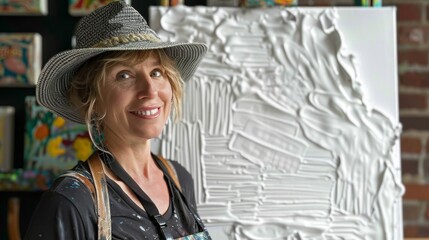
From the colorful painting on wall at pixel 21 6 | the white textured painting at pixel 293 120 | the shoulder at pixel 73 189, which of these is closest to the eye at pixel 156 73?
the shoulder at pixel 73 189

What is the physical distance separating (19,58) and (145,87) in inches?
32.3

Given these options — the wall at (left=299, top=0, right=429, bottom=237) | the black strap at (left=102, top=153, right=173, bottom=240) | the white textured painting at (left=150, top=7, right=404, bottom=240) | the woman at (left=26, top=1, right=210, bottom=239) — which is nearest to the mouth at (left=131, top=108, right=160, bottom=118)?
the woman at (left=26, top=1, right=210, bottom=239)

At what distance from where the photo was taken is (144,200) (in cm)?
128

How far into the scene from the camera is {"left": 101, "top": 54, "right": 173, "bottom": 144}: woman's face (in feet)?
4.17

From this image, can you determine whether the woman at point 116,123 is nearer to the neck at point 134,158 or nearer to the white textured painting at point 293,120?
the neck at point 134,158

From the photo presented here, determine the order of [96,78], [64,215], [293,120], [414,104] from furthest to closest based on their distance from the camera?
[414,104] < [293,120] < [96,78] < [64,215]

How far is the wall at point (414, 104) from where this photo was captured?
204 cm

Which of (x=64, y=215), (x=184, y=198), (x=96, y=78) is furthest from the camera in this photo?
(x=184, y=198)

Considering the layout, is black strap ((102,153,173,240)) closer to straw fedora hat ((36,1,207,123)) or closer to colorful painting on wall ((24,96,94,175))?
straw fedora hat ((36,1,207,123))

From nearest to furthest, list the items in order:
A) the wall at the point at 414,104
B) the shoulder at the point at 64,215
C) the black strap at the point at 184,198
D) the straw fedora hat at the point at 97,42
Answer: the shoulder at the point at 64,215
the straw fedora hat at the point at 97,42
the black strap at the point at 184,198
the wall at the point at 414,104

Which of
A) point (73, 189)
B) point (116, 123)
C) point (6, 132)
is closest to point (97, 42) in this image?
point (116, 123)

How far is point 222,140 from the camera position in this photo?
172 centimetres

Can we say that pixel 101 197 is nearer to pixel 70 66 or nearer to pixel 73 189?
pixel 73 189

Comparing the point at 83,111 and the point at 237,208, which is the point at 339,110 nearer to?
the point at 237,208
